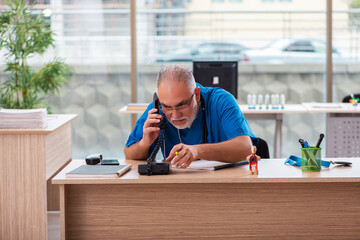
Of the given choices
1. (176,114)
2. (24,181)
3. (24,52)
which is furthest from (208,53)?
(176,114)

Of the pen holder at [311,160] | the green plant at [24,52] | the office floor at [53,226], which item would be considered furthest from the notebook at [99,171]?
the green plant at [24,52]

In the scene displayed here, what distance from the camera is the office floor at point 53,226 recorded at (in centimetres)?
344

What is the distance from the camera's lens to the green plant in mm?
4684

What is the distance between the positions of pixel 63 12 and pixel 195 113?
11.6 ft

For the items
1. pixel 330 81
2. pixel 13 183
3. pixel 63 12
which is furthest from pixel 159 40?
pixel 13 183

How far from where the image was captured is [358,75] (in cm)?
568

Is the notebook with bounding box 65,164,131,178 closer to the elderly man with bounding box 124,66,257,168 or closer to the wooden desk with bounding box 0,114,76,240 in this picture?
the elderly man with bounding box 124,66,257,168

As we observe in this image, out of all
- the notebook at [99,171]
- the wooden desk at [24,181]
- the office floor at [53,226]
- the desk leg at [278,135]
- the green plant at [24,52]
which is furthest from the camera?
the desk leg at [278,135]

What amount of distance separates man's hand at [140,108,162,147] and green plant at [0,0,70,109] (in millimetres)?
2648

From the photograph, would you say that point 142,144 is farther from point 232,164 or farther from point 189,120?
point 232,164

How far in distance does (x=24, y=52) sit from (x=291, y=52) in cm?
283

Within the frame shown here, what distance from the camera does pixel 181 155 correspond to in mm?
2148

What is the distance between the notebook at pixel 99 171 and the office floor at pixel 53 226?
1.40 metres

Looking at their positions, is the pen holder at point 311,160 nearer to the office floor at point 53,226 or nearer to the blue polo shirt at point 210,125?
the blue polo shirt at point 210,125
